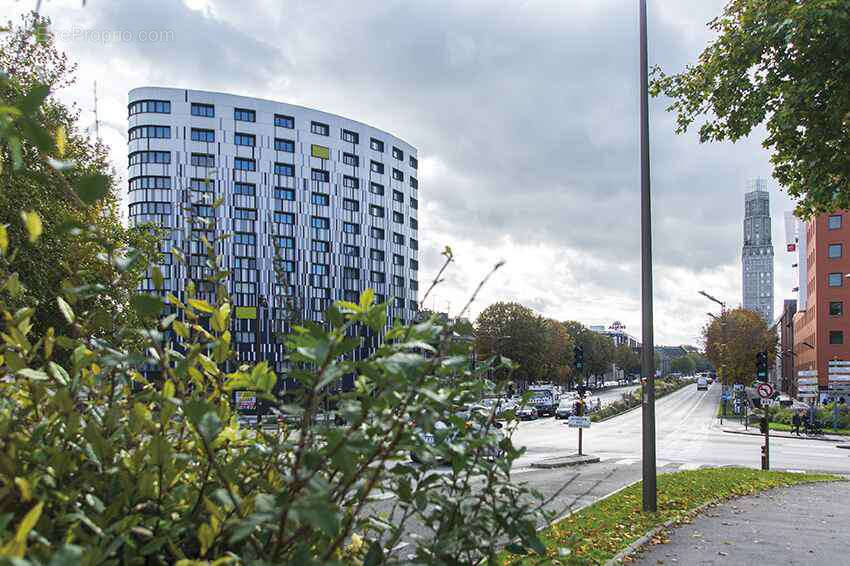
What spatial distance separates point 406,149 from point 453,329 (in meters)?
90.3

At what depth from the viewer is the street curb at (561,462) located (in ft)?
75.2

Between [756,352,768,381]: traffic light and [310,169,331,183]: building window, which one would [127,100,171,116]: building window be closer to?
[310,169,331,183]: building window

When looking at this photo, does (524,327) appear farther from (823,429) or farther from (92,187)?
(92,187)

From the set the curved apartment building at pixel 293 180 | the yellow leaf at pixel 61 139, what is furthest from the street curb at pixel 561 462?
the curved apartment building at pixel 293 180

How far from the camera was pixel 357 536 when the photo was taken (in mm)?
2441

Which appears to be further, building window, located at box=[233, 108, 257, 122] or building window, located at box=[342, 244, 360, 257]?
building window, located at box=[342, 244, 360, 257]

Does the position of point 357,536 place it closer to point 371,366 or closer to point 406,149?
point 371,366

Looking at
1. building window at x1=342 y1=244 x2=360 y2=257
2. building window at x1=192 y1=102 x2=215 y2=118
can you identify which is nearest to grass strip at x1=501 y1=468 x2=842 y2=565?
building window at x1=342 y1=244 x2=360 y2=257

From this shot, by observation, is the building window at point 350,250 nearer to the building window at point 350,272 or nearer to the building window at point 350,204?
the building window at point 350,272

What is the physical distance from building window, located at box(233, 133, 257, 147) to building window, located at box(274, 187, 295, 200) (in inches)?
227

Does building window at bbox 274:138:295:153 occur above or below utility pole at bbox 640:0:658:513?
above

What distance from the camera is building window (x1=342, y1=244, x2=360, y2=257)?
81250 millimetres

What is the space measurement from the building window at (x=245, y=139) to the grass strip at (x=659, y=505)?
217ft

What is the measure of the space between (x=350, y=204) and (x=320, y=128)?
980 cm
